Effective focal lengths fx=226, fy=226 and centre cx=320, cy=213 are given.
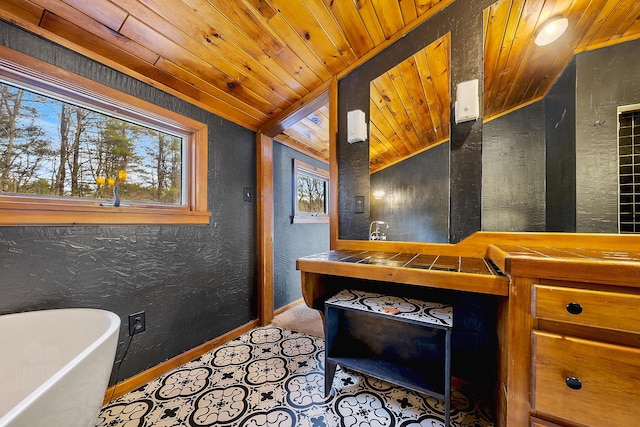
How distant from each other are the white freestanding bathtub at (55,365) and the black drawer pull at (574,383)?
133 centimetres

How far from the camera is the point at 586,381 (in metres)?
0.60

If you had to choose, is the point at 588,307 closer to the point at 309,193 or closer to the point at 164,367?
the point at 164,367

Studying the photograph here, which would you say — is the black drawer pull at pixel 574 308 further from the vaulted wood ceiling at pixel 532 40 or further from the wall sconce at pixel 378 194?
the wall sconce at pixel 378 194

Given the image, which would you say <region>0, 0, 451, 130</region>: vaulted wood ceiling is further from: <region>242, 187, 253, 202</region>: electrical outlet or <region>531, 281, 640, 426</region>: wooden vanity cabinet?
<region>531, 281, 640, 426</region>: wooden vanity cabinet

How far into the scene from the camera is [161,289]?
146cm

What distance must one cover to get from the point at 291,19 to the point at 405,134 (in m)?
0.91

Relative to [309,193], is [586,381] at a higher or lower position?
lower

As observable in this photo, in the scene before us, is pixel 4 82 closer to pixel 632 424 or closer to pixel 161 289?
pixel 161 289

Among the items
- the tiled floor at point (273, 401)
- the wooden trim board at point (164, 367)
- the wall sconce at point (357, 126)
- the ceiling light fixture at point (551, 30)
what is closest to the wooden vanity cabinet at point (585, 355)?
the tiled floor at point (273, 401)

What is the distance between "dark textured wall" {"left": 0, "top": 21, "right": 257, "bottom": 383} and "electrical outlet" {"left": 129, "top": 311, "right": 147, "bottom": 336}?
29mm

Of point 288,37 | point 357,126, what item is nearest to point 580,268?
point 357,126

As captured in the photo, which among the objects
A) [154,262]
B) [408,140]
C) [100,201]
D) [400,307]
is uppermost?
[408,140]

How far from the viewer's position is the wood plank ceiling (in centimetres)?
95

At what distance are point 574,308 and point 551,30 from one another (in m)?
1.13
